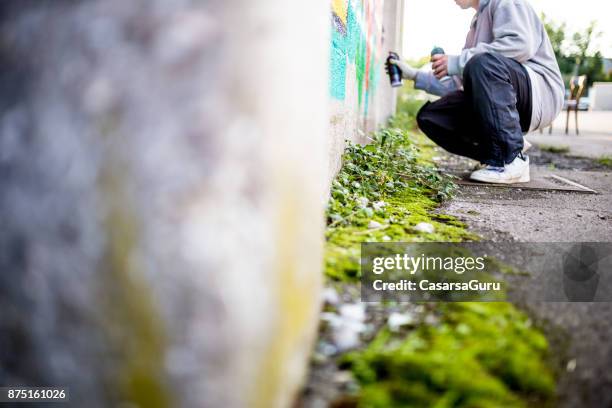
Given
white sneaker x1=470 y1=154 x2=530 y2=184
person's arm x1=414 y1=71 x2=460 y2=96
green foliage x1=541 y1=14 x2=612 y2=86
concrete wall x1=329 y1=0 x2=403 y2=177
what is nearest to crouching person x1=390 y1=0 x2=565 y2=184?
white sneaker x1=470 y1=154 x2=530 y2=184

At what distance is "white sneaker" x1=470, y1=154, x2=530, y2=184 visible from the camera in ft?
9.68

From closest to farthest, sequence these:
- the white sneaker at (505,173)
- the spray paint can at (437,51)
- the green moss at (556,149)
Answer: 1. the white sneaker at (505,173)
2. the spray paint can at (437,51)
3. the green moss at (556,149)

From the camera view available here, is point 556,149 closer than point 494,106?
No

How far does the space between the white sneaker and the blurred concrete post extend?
2474mm

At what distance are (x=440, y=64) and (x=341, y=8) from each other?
0.95 meters

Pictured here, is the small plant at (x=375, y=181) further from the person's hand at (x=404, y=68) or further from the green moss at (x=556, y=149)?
the green moss at (x=556, y=149)

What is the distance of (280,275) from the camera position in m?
0.77

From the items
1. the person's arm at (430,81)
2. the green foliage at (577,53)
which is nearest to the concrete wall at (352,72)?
the person's arm at (430,81)

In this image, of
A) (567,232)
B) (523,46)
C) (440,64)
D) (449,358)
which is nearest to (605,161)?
(523,46)

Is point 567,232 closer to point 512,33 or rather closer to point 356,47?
point 512,33

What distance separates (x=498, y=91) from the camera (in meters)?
2.68

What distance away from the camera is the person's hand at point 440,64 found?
298cm

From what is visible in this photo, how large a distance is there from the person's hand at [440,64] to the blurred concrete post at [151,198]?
2.43 meters

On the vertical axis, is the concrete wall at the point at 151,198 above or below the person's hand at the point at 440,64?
below
